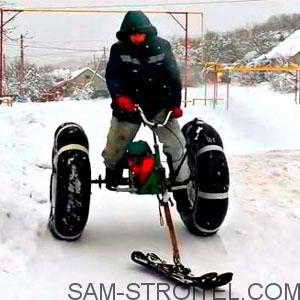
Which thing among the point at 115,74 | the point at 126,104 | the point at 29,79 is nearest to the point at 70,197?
the point at 126,104

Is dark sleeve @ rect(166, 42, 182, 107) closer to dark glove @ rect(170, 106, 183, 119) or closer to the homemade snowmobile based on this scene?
dark glove @ rect(170, 106, 183, 119)

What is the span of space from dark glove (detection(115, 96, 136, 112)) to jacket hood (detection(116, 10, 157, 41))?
0.57 meters

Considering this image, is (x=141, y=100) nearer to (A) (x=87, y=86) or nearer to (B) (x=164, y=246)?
(B) (x=164, y=246)

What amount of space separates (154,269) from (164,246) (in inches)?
29.6

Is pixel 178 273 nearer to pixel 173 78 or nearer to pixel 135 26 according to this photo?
pixel 173 78

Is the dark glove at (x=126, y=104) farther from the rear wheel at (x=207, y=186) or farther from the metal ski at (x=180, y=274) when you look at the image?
the metal ski at (x=180, y=274)

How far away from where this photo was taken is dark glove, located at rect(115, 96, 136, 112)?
207 inches

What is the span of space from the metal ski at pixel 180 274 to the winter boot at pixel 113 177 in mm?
1144

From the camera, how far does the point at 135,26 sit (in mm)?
5453

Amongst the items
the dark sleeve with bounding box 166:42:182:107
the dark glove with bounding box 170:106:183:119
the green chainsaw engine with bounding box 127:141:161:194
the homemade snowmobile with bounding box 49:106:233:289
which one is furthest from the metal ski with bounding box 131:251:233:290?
the dark sleeve with bounding box 166:42:182:107

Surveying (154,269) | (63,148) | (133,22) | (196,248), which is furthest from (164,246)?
(133,22)

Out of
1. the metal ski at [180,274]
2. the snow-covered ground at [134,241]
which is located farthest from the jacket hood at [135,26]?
the metal ski at [180,274]

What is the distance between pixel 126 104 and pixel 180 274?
1.52 meters

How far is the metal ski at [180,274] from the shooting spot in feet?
13.6
